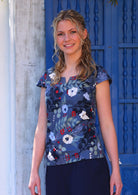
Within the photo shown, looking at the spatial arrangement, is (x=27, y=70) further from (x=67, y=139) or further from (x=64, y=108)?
(x=67, y=139)

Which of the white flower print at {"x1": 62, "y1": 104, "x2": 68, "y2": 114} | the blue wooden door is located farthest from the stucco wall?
the white flower print at {"x1": 62, "y1": 104, "x2": 68, "y2": 114}

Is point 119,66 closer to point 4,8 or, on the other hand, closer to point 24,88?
point 24,88

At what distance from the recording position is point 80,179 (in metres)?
2.19

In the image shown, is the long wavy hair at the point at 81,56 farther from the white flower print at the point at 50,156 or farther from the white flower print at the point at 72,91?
the white flower print at the point at 50,156

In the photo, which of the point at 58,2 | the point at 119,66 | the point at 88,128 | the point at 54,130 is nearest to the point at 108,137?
the point at 88,128

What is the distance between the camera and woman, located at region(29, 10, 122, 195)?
2.22 metres

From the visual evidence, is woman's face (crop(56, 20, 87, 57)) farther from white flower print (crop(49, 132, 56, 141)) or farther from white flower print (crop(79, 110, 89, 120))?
white flower print (crop(49, 132, 56, 141))

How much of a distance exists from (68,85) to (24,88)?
106 cm

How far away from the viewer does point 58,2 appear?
336 cm

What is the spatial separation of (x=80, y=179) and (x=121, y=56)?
158cm

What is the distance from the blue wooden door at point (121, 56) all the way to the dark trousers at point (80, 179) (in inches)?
45.2

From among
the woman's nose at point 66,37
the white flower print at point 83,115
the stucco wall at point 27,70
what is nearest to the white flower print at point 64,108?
the white flower print at point 83,115

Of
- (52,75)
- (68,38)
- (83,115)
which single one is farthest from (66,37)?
(83,115)

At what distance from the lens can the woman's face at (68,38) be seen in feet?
7.89
